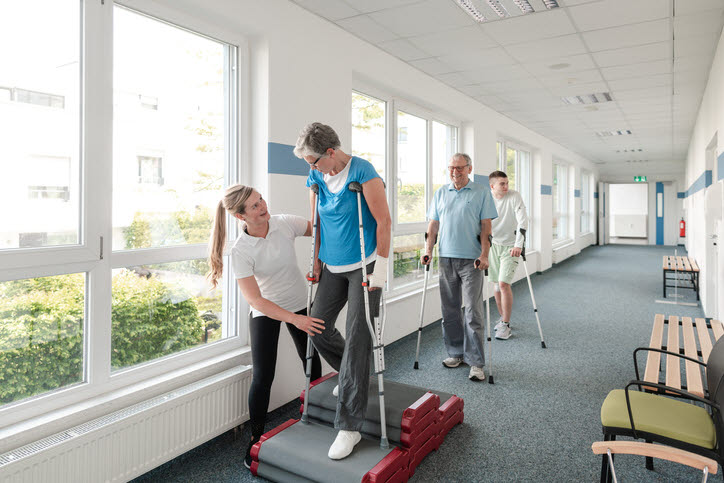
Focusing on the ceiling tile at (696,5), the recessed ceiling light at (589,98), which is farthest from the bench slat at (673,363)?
the recessed ceiling light at (589,98)

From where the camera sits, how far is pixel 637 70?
5.21 meters

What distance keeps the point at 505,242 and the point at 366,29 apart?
253cm

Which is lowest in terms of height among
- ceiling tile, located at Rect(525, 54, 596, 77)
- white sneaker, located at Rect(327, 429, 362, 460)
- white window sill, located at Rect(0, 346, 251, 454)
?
white sneaker, located at Rect(327, 429, 362, 460)

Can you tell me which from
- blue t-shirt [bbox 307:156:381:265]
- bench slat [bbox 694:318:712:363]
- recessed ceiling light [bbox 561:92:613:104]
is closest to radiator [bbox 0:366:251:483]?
blue t-shirt [bbox 307:156:381:265]

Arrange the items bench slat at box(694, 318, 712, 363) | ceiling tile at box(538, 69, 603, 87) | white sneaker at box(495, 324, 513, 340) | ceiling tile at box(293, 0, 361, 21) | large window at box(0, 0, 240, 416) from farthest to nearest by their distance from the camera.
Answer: ceiling tile at box(538, 69, 603, 87) < white sneaker at box(495, 324, 513, 340) < ceiling tile at box(293, 0, 361, 21) < bench slat at box(694, 318, 712, 363) < large window at box(0, 0, 240, 416)

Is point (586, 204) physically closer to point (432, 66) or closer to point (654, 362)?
point (432, 66)

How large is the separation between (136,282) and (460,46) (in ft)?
11.4

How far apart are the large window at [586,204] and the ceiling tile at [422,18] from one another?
45.6 feet

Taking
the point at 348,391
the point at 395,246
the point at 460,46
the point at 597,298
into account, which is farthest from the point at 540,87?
the point at 348,391

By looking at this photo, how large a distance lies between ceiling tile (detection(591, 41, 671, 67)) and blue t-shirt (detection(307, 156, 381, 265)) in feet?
11.5

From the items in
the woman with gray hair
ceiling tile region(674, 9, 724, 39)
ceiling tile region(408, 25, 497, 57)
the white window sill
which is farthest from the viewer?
ceiling tile region(408, 25, 497, 57)

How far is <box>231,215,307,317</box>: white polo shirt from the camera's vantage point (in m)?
2.54

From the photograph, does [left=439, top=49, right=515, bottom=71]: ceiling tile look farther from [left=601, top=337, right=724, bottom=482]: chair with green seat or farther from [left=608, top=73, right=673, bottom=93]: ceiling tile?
[left=601, top=337, right=724, bottom=482]: chair with green seat

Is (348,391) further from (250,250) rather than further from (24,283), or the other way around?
(24,283)
